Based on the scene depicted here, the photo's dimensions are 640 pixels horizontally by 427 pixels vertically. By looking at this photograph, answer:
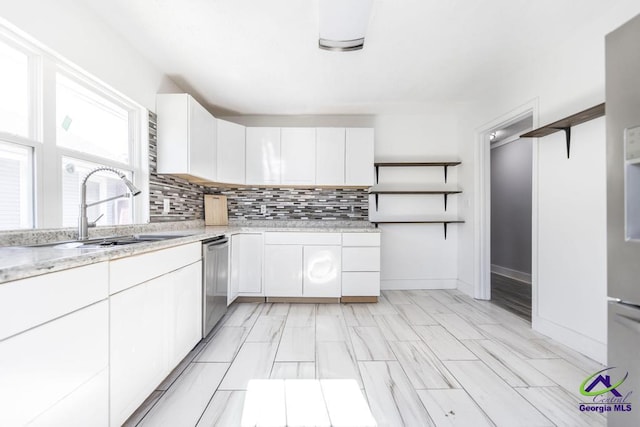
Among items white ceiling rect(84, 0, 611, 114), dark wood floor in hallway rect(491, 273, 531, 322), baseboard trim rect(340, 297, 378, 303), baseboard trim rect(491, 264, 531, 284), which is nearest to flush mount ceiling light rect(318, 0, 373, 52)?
white ceiling rect(84, 0, 611, 114)

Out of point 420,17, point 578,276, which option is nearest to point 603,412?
point 578,276

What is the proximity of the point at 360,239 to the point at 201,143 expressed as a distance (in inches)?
76.1

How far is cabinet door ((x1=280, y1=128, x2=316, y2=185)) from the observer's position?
11.2 ft

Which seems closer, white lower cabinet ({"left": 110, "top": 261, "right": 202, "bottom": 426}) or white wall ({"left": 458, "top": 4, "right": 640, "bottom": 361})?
white lower cabinet ({"left": 110, "top": 261, "right": 202, "bottom": 426})

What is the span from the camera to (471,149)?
11.3ft

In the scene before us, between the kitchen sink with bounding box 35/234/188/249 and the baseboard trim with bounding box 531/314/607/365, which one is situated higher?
the kitchen sink with bounding box 35/234/188/249

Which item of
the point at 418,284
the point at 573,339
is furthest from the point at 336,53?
the point at 418,284

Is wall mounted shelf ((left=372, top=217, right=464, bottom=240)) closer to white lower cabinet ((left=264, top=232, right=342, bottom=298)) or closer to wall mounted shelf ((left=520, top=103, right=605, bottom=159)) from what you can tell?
white lower cabinet ((left=264, top=232, right=342, bottom=298))

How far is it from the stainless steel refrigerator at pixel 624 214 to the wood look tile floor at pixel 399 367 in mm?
541

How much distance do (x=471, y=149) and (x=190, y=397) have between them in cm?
363

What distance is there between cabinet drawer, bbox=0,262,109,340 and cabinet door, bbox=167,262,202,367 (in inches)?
23.1

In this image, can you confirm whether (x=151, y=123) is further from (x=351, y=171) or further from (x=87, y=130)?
(x=351, y=171)

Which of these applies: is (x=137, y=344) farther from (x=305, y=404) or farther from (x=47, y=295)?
(x=305, y=404)

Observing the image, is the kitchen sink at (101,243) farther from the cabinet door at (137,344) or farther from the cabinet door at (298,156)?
the cabinet door at (298,156)
